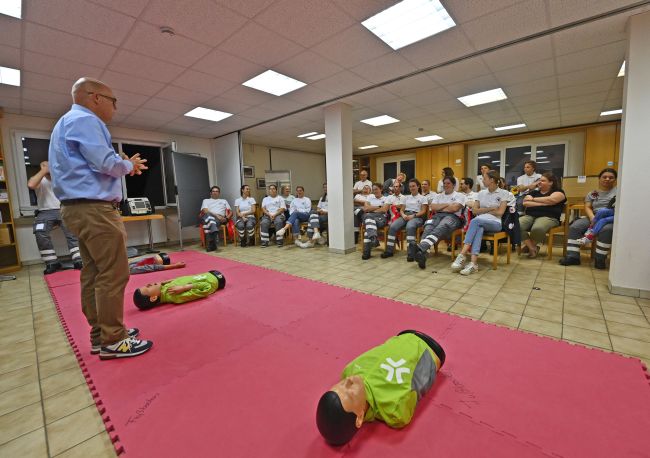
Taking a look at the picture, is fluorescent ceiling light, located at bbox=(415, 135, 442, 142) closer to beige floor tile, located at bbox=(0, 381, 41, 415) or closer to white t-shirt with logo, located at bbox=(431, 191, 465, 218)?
white t-shirt with logo, located at bbox=(431, 191, 465, 218)

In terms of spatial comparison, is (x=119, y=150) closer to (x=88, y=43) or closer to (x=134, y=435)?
(x=88, y=43)

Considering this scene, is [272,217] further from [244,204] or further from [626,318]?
[626,318]

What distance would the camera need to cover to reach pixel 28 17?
2.49 m

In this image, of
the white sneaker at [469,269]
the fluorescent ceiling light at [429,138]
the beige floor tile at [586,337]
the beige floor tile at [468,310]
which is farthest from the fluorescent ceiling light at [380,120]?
the beige floor tile at [586,337]

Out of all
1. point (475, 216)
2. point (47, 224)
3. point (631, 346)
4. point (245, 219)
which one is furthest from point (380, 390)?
point (47, 224)

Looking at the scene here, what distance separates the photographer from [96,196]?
67.3 inches

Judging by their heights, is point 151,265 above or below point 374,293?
above

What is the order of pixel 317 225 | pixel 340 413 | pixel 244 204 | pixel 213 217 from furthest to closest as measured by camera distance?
pixel 244 204, pixel 213 217, pixel 317 225, pixel 340 413

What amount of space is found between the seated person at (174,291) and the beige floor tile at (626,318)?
11.4 feet

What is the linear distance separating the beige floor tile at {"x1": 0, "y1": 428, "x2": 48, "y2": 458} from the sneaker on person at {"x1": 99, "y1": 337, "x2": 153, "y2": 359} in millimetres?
555

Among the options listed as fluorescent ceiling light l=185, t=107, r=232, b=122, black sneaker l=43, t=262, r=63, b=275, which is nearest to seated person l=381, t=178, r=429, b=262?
fluorescent ceiling light l=185, t=107, r=232, b=122

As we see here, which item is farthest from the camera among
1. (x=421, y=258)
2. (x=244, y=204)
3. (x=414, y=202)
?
(x=244, y=204)

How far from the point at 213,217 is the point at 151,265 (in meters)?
2.02

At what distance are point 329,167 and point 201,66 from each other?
2.49 metres
